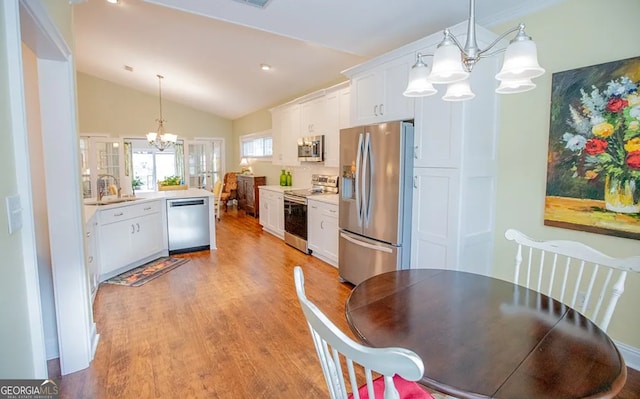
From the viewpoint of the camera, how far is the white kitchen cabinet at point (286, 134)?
19.0 feet

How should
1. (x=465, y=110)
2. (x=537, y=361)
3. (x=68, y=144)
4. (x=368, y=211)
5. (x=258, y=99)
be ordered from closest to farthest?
(x=537, y=361) → (x=68, y=144) → (x=465, y=110) → (x=368, y=211) → (x=258, y=99)

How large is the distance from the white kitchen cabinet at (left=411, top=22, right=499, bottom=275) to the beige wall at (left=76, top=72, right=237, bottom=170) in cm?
843

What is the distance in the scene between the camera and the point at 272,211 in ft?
20.0

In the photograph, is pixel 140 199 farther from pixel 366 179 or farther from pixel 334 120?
pixel 366 179

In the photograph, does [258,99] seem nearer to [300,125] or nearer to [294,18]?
[300,125]

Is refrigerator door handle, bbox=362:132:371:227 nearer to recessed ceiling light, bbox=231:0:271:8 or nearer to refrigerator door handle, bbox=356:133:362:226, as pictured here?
refrigerator door handle, bbox=356:133:362:226

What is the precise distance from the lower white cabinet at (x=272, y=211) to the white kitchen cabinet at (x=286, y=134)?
682 mm

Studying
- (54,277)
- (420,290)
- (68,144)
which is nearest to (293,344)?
(420,290)

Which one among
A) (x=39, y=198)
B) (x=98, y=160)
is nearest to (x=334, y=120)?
(x=39, y=198)

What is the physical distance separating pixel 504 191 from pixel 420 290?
1.63 metres

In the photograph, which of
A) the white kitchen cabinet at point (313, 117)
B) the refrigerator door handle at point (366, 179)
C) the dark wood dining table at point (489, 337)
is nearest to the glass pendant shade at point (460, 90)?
the dark wood dining table at point (489, 337)

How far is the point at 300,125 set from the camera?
561 cm

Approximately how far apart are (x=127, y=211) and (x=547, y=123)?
439 centimetres

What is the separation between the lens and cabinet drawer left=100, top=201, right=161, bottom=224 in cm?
→ 364
